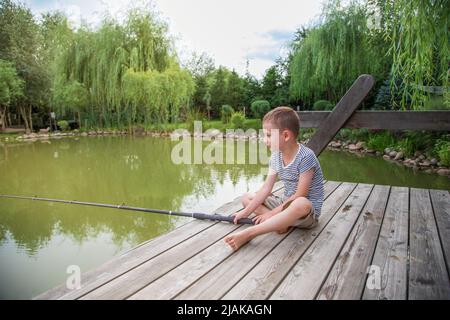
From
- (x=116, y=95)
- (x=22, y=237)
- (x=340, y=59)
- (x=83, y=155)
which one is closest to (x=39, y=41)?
(x=116, y=95)

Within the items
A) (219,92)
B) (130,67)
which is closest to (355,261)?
(130,67)

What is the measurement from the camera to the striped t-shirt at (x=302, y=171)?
171cm

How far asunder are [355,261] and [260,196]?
2.10 feet

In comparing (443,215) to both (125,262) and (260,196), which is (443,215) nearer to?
(260,196)

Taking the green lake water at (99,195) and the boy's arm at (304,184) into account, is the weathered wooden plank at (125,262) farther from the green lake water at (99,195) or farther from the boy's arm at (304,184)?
the green lake water at (99,195)

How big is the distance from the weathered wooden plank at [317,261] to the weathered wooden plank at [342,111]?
23.7 inches

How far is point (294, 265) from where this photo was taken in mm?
1360

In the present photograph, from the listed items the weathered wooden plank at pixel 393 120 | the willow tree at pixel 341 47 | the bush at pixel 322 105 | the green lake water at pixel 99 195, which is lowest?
the green lake water at pixel 99 195

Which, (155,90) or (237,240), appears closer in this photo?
(237,240)

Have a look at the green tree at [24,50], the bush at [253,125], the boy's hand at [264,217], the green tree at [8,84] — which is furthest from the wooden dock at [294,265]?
the green tree at [24,50]

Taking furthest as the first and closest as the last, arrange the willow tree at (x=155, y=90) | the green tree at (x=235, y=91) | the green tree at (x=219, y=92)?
the green tree at (x=219, y=92) < the green tree at (x=235, y=91) < the willow tree at (x=155, y=90)

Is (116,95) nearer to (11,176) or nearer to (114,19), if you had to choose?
(114,19)

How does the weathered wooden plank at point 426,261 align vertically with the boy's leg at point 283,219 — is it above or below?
below

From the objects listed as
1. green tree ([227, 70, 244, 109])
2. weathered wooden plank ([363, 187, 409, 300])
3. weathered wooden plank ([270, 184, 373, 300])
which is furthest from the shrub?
weathered wooden plank ([270, 184, 373, 300])
